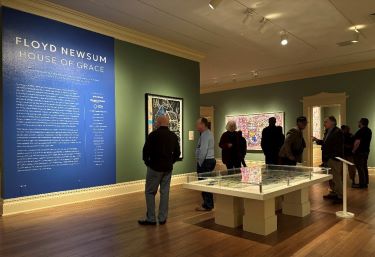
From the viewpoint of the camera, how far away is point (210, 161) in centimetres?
449

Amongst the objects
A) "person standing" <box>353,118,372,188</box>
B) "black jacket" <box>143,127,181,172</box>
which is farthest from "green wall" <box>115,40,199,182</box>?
"person standing" <box>353,118,372,188</box>

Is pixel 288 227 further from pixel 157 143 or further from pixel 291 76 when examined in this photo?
pixel 291 76

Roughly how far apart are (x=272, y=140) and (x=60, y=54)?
164 inches

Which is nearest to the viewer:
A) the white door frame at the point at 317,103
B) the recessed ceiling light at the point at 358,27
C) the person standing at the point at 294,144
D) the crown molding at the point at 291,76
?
the person standing at the point at 294,144

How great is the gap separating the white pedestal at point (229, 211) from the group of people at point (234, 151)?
69 centimetres

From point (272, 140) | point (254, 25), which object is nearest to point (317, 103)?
point (272, 140)

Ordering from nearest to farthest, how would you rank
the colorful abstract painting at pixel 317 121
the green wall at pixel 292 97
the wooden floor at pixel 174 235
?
the wooden floor at pixel 174 235, the green wall at pixel 292 97, the colorful abstract painting at pixel 317 121

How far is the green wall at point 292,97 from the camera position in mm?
Result: 8484

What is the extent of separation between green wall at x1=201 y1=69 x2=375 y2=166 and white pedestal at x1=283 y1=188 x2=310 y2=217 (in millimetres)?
5406

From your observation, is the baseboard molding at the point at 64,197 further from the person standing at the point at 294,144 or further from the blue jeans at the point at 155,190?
the person standing at the point at 294,144

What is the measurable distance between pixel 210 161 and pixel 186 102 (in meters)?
2.96

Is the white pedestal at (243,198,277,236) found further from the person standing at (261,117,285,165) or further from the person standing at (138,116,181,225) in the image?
the person standing at (261,117,285,165)

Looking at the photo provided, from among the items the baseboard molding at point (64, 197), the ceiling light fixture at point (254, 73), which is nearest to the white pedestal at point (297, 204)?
the baseboard molding at point (64, 197)

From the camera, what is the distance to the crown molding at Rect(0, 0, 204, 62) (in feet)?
15.0
